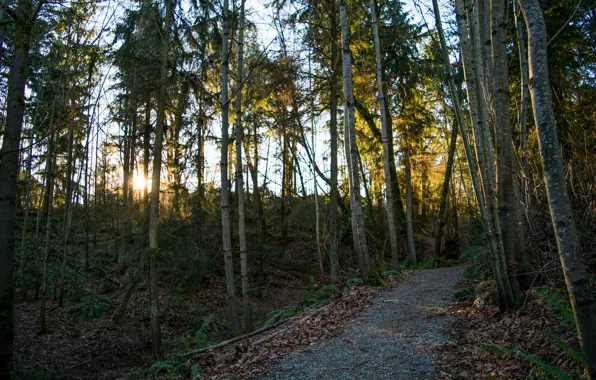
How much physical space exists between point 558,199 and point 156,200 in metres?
8.04

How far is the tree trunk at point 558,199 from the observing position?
2633 millimetres

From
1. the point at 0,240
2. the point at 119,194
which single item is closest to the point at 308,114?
the point at 0,240

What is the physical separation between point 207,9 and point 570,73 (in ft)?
34.0

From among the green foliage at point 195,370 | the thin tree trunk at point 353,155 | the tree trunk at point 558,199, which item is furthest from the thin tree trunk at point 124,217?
the tree trunk at point 558,199

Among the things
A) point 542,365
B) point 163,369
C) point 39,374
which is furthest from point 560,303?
point 39,374

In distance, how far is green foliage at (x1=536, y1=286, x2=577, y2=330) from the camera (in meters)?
3.87

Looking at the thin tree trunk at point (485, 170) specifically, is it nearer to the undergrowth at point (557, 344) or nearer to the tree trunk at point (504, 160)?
the tree trunk at point (504, 160)

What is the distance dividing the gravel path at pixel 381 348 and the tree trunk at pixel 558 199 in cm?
171

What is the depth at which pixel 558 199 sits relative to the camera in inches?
108

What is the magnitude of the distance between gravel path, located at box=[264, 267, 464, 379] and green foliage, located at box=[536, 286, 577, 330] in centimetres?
132

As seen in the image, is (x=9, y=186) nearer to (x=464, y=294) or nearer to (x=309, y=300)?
(x=309, y=300)

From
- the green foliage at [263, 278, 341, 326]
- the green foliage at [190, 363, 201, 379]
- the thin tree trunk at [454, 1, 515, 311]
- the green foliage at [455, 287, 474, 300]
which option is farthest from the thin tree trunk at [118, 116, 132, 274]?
the thin tree trunk at [454, 1, 515, 311]

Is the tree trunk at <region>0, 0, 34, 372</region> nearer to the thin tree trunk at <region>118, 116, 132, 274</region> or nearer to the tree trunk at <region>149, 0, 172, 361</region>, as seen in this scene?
the tree trunk at <region>149, 0, 172, 361</region>

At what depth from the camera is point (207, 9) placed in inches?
404
